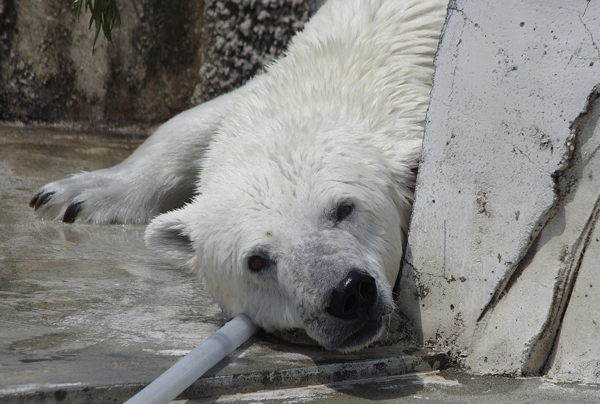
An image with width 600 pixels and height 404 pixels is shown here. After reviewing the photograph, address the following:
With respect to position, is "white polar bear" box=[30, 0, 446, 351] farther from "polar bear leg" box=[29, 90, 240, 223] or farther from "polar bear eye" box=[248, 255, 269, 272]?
"polar bear leg" box=[29, 90, 240, 223]

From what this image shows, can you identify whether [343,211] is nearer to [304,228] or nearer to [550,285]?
[304,228]

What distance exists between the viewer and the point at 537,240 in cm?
200

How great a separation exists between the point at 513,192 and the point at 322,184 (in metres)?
0.61

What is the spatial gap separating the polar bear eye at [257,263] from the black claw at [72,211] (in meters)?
1.88

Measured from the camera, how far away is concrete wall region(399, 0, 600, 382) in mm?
1890

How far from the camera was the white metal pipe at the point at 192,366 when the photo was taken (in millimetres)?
1659

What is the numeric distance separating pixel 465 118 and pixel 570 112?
1.17 feet

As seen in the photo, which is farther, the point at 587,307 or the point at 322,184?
the point at 322,184

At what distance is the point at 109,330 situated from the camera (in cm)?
223

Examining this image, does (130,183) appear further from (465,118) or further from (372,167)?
(465,118)

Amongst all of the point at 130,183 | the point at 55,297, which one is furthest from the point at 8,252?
the point at 130,183

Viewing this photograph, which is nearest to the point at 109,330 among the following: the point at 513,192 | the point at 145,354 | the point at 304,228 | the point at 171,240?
the point at 145,354

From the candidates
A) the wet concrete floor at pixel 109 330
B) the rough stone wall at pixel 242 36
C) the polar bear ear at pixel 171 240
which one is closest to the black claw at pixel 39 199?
the wet concrete floor at pixel 109 330

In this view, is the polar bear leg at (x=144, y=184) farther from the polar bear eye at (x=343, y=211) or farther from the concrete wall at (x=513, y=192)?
the concrete wall at (x=513, y=192)
